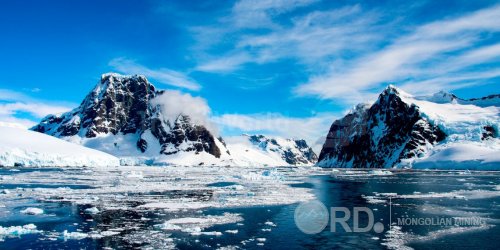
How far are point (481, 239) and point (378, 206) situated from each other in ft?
45.0

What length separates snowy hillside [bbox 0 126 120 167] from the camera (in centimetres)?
11531

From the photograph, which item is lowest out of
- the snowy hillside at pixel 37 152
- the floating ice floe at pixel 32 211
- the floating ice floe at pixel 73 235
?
the floating ice floe at pixel 73 235

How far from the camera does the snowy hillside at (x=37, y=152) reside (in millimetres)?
115312

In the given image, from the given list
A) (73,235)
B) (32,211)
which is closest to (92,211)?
(32,211)

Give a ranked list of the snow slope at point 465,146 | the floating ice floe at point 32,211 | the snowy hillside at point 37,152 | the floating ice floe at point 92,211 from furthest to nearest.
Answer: the snow slope at point 465,146 → the snowy hillside at point 37,152 → the floating ice floe at point 92,211 → the floating ice floe at point 32,211

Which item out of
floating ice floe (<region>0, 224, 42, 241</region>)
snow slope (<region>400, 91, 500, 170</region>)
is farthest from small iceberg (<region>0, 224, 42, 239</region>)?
snow slope (<region>400, 91, 500, 170</region>)

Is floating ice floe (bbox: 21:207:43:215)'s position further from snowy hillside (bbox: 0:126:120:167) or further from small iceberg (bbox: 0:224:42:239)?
snowy hillside (bbox: 0:126:120:167)

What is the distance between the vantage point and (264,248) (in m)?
21.0

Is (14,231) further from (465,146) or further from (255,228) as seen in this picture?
(465,146)

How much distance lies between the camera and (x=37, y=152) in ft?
396

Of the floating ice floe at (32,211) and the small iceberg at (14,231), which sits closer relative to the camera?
the small iceberg at (14,231)

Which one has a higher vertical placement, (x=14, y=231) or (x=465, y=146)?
(x=465, y=146)

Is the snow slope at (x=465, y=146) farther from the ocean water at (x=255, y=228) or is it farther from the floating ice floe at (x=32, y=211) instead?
the floating ice floe at (x=32, y=211)

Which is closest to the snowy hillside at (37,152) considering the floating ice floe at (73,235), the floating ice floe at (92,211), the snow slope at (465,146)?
the floating ice floe at (92,211)
